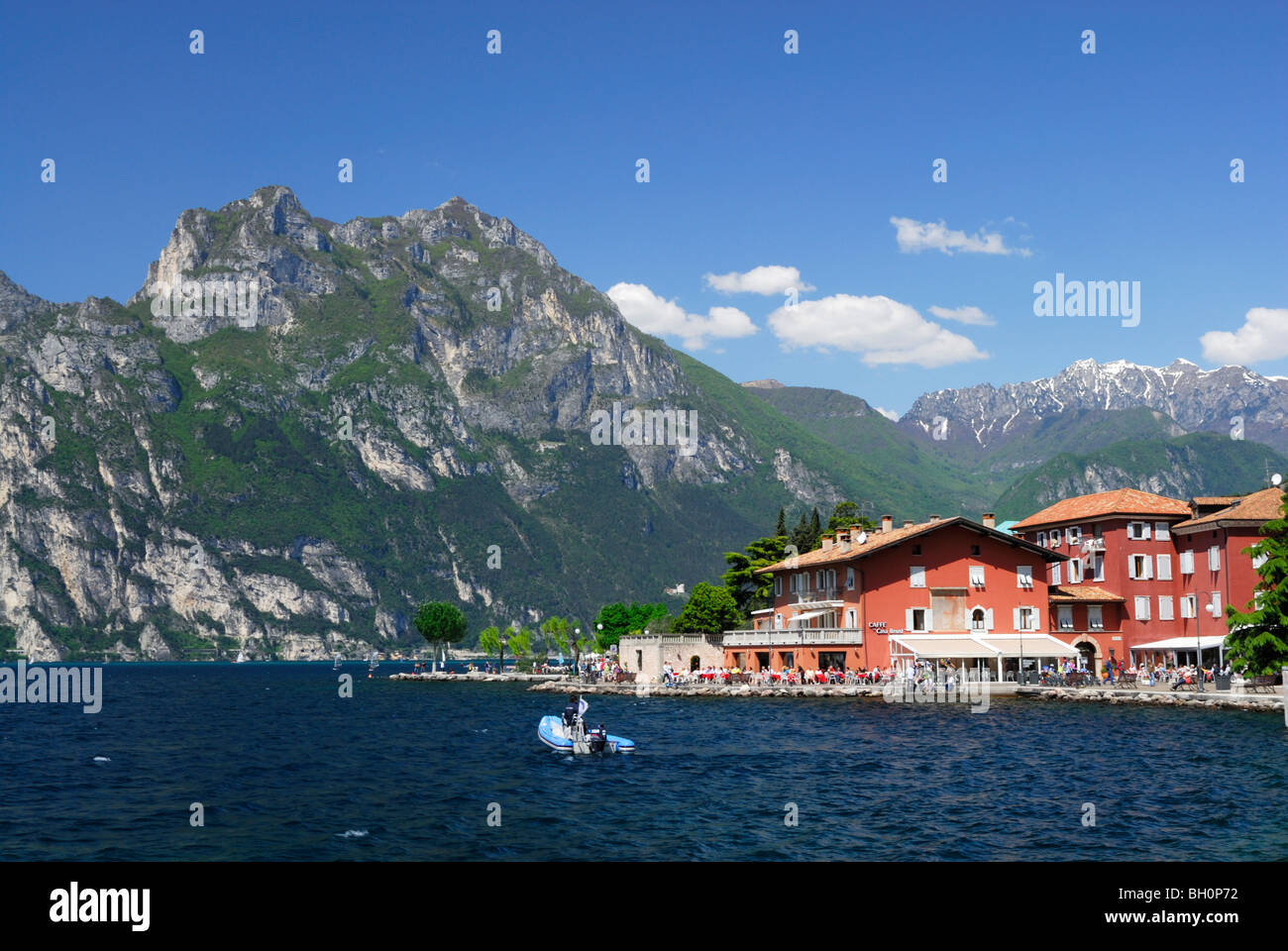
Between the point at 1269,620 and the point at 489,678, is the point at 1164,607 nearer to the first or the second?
the point at 1269,620

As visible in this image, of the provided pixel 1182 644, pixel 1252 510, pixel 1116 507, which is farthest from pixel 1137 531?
pixel 1182 644

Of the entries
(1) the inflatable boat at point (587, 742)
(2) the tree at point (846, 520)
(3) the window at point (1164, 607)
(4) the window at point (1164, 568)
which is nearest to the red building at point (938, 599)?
(4) the window at point (1164, 568)

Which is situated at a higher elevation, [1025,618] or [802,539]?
[802,539]

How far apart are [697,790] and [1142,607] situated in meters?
58.9

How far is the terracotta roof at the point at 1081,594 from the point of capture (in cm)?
8576

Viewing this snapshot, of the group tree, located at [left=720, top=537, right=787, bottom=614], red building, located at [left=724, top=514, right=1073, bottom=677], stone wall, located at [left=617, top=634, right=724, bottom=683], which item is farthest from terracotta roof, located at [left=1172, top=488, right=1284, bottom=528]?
tree, located at [left=720, top=537, right=787, bottom=614]

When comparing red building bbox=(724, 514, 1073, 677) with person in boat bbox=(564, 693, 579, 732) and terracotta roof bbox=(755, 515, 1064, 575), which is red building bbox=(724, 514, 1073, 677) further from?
person in boat bbox=(564, 693, 579, 732)

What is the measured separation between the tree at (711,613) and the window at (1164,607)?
129 feet

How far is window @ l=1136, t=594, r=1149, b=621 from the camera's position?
8481cm

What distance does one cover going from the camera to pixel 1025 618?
3312 inches

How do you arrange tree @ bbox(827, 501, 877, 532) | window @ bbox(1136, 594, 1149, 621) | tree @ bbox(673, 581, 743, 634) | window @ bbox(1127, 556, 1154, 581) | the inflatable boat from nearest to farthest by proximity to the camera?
1. the inflatable boat
2. window @ bbox(1136, 594, 1149, 621)
3. window @ bbox(1127, 556, 1154, 581)
4. tree @ bbox(673, 581, 743, 634)
5. tree @ bbox(827, 501, 877, 532)

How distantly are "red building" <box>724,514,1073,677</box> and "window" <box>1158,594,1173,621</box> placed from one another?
8460 millimetres
